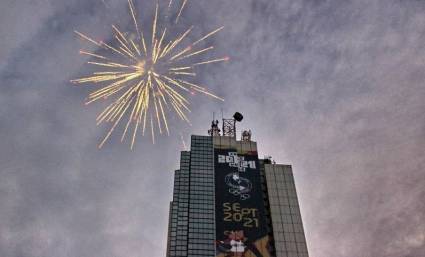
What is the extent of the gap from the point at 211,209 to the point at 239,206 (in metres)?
→ 17.0

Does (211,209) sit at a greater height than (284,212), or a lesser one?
greater

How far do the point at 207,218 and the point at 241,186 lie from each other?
19.9 meters

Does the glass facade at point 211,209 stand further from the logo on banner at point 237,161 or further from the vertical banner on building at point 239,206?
the logo on banner at point 237,161

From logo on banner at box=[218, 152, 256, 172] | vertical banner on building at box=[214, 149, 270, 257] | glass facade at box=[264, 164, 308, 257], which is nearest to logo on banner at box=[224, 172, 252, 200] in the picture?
vertical banner on building at box=[214, 149, 270, 257]

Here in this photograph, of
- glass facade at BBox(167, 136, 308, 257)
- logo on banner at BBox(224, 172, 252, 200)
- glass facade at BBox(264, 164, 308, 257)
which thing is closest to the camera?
glass facade at BBox(264, 164, 308, 257)

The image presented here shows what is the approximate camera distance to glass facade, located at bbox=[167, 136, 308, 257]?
487 feet

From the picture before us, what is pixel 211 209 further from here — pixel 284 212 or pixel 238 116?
pixel 238 116

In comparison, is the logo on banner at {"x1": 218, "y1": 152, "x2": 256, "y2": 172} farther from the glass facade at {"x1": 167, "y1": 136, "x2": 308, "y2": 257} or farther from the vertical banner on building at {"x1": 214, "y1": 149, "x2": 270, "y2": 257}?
the glass facade at {"x1": 167, "y1": 136, "x2": 308, "y2": 257}

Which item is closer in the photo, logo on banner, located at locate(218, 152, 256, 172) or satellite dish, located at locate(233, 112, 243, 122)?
logo on banner, located at locate(218, 152, 256, 172)

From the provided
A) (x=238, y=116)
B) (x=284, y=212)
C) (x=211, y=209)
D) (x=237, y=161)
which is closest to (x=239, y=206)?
(x=211, y=209)

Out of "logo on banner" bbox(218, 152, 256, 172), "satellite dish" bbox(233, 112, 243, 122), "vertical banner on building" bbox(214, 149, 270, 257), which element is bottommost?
"vertical banner on building" bbox(214, 149, 270, 257)

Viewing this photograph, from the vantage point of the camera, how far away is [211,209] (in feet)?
514

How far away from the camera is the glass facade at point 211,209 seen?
487 feet

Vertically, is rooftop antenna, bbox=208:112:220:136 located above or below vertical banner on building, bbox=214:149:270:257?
above
